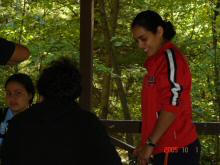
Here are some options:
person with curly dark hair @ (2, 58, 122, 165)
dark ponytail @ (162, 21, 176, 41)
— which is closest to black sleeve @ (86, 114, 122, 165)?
person with curly dark hair @ (2, 58, 122, 165)

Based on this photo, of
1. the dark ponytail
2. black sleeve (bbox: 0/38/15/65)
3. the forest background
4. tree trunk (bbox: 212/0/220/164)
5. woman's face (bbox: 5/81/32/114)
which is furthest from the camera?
tree trunk (bbox: 212/0/220/164)

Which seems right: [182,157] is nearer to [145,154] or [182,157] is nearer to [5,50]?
[145,154]

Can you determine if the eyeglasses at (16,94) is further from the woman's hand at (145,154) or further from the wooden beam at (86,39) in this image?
the wooden beam at (86,39)

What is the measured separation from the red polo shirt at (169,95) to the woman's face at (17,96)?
87 centimetres

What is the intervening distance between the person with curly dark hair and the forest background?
5435 mm

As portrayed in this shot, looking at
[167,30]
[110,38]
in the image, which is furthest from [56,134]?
[110,38]

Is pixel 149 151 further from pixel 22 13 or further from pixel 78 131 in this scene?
pixel 22 13

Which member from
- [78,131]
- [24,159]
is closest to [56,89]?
[78,131]

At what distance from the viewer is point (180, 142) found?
242 centimetres

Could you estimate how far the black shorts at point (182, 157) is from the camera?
2416mm

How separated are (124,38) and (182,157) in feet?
19.0

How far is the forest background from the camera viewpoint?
25.0 feet

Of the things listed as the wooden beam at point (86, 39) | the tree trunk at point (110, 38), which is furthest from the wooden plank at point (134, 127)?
the tree trunk at point (110, 38)

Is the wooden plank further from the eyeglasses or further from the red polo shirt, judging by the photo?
the red polo shirt
